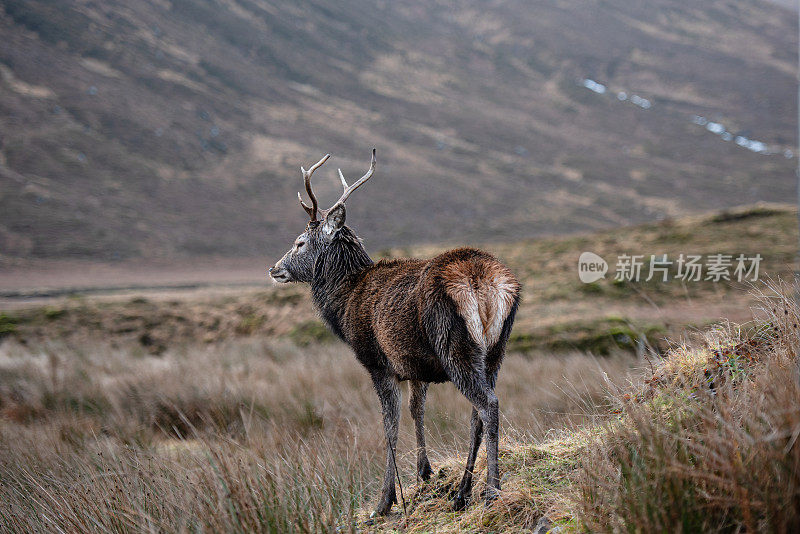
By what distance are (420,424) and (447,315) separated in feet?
3.99

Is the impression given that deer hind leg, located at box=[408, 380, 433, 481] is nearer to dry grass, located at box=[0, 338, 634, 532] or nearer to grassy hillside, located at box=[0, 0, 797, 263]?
dry grass, located at box=[0, 338, 634, 532]

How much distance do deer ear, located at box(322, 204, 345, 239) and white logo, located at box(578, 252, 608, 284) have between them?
943 centimetres

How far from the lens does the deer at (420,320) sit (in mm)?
3717

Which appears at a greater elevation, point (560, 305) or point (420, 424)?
point (560, 305)

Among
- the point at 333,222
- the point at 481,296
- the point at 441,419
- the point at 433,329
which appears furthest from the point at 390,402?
the point at 441,419

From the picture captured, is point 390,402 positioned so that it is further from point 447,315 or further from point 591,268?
point 591,268

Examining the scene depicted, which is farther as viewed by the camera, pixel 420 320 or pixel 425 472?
pixel 425 472

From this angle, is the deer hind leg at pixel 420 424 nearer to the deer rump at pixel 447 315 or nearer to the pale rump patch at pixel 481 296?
the deer rump at pixel 447 315

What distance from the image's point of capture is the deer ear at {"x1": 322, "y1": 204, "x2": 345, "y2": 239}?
501 centimetres

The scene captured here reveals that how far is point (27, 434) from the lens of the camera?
658 cm

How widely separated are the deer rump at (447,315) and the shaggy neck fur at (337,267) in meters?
0.85

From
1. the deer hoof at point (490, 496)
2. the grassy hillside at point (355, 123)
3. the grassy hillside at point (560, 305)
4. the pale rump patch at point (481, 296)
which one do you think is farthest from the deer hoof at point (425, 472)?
the grassy hillside at point (355, 123)

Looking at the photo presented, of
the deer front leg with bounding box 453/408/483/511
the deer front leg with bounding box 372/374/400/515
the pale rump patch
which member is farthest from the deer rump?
the deer front leg with bounding box 453/408/483/511

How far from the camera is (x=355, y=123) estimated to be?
3022 inches
